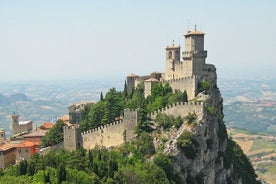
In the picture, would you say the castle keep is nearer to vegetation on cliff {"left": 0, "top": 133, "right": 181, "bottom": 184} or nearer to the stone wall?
the stone wall

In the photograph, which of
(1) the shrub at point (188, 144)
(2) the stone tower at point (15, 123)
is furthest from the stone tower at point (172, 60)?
(2) the stone tower at point (15, 123)

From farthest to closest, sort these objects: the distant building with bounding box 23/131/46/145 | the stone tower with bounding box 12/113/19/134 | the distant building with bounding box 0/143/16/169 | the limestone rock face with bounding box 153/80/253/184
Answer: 1. the stone tower with bounding box 12/113/19/134
2. the distant building with bounding box 23/131/46/145
3. the distant building with bounding box 0/143/16/169
4. the limestone rock face with bounding box 153/80/253/184

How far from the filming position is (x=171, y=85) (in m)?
70.0

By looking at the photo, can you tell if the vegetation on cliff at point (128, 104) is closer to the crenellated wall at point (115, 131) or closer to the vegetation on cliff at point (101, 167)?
the crenellated wall at point (115, 131)

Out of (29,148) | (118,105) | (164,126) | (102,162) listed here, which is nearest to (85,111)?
(118,105)

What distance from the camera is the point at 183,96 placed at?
65500mm

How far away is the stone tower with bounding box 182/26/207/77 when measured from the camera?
2771 inches

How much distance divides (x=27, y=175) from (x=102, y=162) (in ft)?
27.3

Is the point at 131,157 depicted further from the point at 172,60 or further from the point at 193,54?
the point at 172,60

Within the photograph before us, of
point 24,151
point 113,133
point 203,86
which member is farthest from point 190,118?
point 24,151

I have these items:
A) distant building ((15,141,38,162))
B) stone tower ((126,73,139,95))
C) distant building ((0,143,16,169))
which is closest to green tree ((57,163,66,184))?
distant building ((0,143,16,169))

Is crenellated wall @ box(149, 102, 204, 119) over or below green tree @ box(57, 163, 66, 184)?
over

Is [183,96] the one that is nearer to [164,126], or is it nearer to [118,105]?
[164,126]

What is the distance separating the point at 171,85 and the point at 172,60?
514 cm
